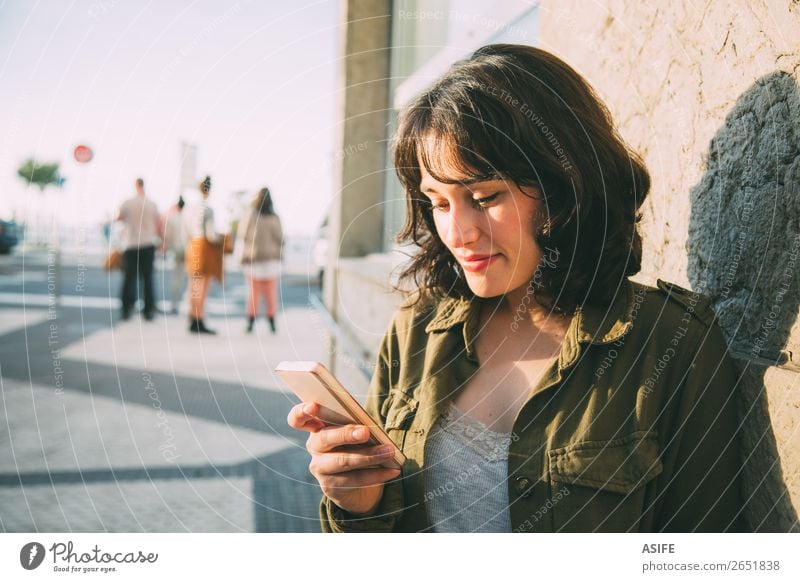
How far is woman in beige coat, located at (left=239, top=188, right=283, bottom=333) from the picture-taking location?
9.69ft

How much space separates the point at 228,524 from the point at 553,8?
80.5 inches

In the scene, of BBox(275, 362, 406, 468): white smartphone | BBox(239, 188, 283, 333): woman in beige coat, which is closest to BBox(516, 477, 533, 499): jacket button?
BBox(275, 362, 406, 468): white smartphone

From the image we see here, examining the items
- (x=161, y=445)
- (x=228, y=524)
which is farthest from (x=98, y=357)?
(x=228, y=524)

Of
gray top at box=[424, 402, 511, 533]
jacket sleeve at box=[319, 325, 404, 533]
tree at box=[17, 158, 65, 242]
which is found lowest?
jacket sleeve at box=[319, 325, 404, 533]

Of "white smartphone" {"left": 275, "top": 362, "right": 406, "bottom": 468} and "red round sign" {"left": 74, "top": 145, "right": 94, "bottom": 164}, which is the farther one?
"red round sign" {"left": 74, "top": 145, "right": 94, "bottom": 164}

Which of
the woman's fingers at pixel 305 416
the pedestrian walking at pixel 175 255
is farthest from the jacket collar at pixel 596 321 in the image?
the pedestrian walking at pixel 175 255

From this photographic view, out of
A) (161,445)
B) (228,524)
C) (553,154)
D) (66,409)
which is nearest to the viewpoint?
(553,154)

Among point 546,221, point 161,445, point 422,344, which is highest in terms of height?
point 546,221

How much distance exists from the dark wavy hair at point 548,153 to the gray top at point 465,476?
30 centimetres

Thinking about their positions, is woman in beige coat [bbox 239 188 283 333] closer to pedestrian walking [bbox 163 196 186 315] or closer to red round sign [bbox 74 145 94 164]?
red round sign [bbox 74 145 94 164]

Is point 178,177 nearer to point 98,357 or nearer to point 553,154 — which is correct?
point 553,154

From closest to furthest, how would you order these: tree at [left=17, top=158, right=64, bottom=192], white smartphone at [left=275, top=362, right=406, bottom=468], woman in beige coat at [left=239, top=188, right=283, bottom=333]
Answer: white smartphone at [left=275, top=362, right=406, bottom=468] < tree at [left=17, top=158, right=64, bottom=192] < woman in beige coat at [left=239, top=188, right=283, bottom=333]

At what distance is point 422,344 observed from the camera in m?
1.45

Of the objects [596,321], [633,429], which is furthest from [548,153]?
[633,429]
